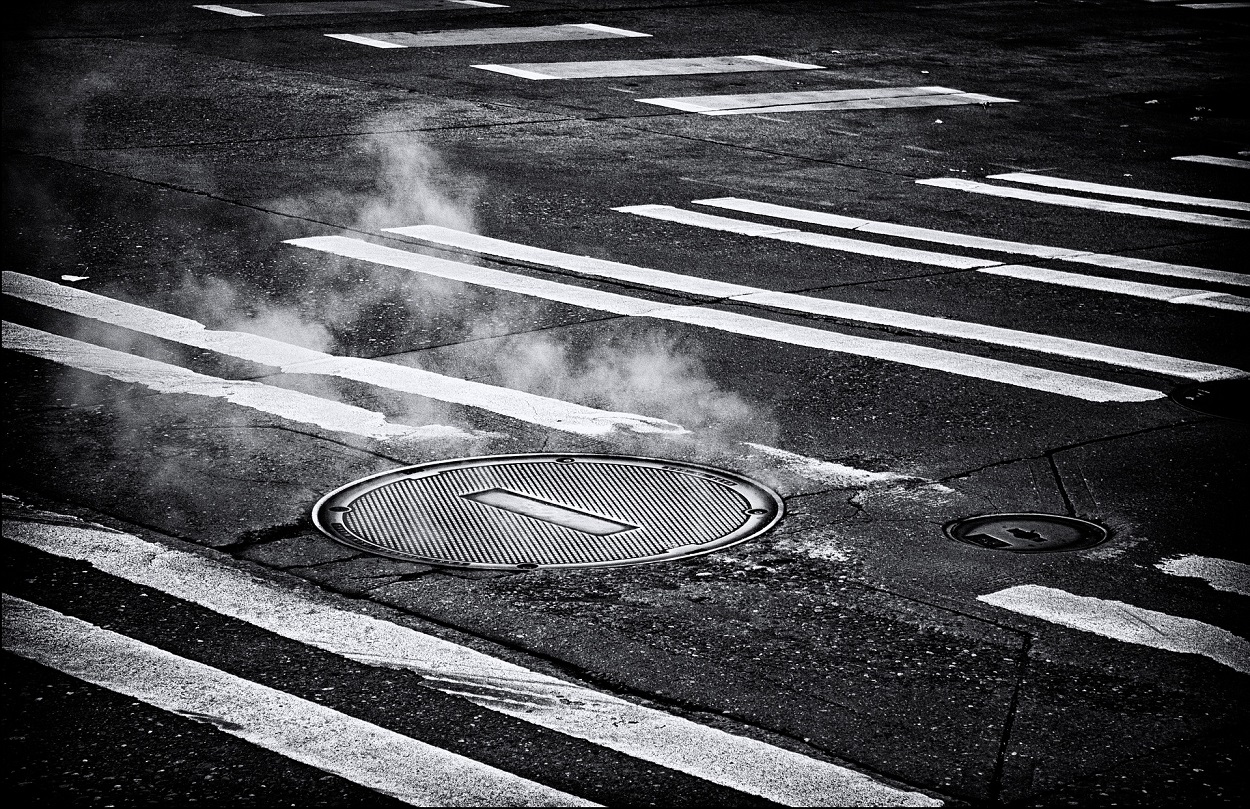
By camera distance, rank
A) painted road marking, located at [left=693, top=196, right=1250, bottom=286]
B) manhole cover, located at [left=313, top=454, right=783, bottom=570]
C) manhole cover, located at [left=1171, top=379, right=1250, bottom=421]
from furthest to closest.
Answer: painted road marking, located at [left=693, top=196, right=1250, bottom=286], manhole cover, located at [left=1171, top=379, right=1250, bottom=421], manhole cover, located at [left=313, top=454, right=783, bottom=570]

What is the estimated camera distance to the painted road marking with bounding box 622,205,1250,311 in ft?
30.9

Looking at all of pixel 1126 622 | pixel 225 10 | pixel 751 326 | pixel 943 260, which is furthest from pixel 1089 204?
pixel 225 10

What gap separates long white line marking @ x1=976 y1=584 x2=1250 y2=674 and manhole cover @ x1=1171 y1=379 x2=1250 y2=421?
2.42 metres

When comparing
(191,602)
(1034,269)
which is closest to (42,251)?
(191,602)

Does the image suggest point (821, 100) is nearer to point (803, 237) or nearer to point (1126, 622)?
point (803, 237)

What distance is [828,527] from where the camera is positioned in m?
5.91

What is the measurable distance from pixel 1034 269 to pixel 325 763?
22.8 feet

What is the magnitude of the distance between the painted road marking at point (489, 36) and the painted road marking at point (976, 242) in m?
8.31

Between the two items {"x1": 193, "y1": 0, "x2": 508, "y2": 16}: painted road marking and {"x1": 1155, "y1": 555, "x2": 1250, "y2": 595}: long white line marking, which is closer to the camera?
{"x1": 1155, "y1": 555, "x2": 1250, "y2": 595}: long white line marking

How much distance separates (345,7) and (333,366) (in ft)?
49.1

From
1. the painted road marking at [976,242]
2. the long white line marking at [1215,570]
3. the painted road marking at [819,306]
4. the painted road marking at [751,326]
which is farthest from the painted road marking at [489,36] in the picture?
the long white line marking at [1215,570]

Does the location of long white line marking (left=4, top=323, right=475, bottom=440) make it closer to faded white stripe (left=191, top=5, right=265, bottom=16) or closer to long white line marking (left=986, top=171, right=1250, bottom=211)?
long white line marking (left=986, top=171, right=1250, bottom=211)

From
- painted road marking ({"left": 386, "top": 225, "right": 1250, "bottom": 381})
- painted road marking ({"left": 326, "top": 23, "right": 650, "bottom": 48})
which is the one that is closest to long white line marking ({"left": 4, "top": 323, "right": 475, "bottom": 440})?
painted road marking ({"left": 386, "top": 225, "right": 1250, "bottom": 381})

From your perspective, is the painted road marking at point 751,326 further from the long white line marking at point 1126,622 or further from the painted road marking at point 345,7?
the painted road marking at point 345,7
